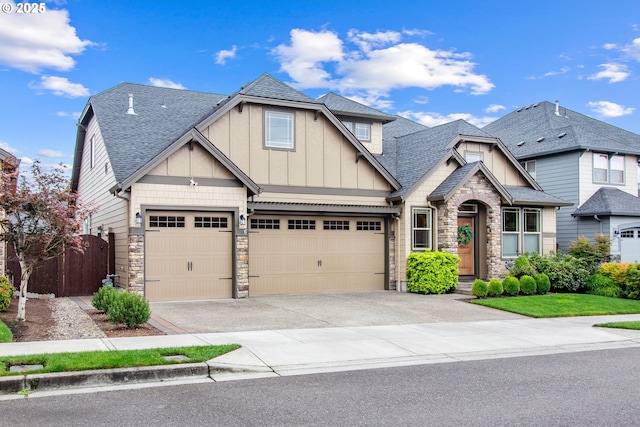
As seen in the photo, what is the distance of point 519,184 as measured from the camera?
73.9 ft

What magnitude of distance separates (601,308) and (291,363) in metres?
11.0

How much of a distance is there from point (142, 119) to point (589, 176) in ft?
59.5

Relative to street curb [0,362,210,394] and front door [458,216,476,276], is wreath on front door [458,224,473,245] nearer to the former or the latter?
front door [458,216,476,276]

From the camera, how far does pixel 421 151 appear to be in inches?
859

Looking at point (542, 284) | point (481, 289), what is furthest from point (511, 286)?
point (542, 284)

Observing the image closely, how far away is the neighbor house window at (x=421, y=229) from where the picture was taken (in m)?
20.0

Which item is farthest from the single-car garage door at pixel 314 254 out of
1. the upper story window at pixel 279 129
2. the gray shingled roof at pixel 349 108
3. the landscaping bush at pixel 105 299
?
the landscaping bush at pixel 105 299

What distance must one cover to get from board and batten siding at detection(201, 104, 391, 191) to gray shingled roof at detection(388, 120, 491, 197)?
996 mm

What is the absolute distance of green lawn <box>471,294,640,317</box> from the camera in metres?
15.2

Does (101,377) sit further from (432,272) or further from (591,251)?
(591,251)

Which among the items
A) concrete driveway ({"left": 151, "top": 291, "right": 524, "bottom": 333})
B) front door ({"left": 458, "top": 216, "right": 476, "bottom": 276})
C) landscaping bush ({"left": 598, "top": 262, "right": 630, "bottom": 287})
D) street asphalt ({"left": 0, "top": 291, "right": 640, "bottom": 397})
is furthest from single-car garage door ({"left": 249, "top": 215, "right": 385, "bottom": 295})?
landscaping bush ({"left": 598, "top": 262, "right": 630, "bottom": 287})

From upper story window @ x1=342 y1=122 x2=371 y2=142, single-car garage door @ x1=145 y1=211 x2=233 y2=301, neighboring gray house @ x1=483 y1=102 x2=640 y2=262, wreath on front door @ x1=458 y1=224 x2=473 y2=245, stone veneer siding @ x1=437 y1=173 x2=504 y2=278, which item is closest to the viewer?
single-car garage door @ x1=145 y1=211 x2=233 y2=301

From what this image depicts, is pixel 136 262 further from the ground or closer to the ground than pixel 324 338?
further from the ground

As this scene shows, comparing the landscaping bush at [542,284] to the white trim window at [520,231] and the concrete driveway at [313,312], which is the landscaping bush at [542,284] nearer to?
the concrete driveway at [313,312]
